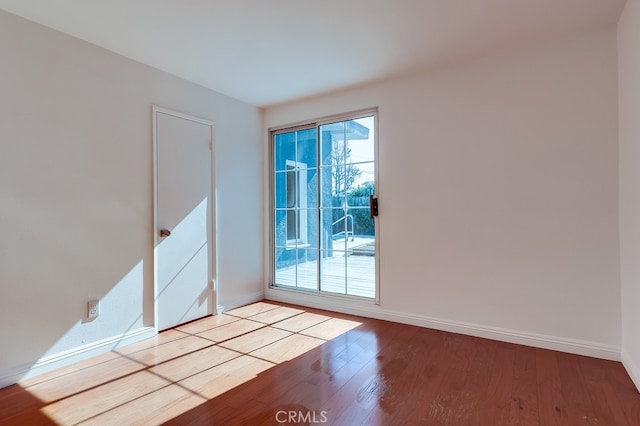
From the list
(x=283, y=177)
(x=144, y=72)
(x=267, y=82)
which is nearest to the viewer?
(x=144, y=72)

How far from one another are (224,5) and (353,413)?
2.55 meters

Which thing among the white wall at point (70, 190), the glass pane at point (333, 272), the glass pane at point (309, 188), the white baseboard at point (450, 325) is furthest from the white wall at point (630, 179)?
the white wall at point (70, 190)

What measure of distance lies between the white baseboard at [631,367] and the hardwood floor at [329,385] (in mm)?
43

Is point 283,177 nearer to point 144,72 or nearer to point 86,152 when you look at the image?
point 144,72

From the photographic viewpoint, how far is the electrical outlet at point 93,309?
8.16 ft

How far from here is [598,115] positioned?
2377 mm

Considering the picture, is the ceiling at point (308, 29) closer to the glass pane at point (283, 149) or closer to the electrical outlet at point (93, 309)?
the glass pane at point (283, 149)

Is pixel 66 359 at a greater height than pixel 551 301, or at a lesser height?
lesser

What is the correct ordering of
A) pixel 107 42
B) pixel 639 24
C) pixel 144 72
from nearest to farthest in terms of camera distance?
pixel 639 24 < pixel 107 42 < pixel 144 72

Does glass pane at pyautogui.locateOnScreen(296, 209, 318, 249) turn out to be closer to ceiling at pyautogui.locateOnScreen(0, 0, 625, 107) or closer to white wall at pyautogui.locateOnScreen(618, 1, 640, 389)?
ceiling at pyautogui.locateOnScreen(0, 0, 625, 107)

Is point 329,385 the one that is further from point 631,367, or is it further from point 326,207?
point 326,207

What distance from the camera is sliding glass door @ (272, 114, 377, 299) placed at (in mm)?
3461

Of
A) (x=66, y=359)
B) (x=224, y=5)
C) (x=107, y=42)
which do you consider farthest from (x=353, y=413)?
Result: (x=107, y=42)

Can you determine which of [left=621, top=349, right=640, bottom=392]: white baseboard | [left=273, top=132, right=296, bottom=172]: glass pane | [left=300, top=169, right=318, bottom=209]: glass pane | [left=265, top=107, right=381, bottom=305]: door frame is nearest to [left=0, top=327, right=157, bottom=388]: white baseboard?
[left=265, top=107, right=381, bottom=305]: door frame
